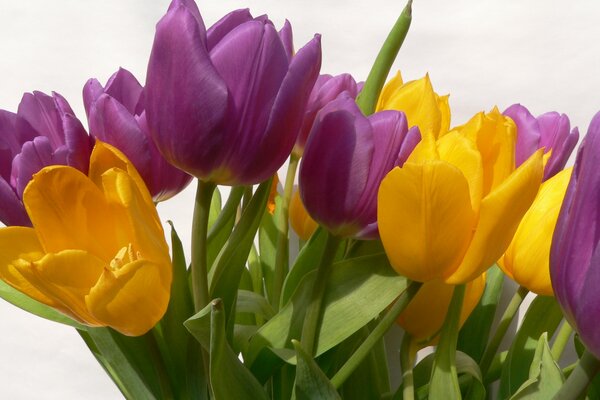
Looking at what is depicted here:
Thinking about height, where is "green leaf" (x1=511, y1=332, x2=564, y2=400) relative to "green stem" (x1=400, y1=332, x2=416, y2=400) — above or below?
below

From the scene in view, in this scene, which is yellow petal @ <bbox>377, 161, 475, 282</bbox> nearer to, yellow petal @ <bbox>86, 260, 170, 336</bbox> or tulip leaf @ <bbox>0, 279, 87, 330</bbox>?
yellow petal @ <bbox>86, 260, 170, 336</bbox>

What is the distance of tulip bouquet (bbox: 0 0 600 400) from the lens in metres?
0.34

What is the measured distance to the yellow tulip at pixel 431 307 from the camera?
46 cm

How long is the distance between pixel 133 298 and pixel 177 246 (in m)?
0.09

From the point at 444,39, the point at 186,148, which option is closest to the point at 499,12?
the point at 444,39

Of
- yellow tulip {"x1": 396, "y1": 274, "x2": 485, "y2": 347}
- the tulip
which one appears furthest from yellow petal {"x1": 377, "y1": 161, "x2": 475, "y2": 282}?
yellow tulip {"x1": 396, "y1": 274, "x2": 485, "y2": 347}

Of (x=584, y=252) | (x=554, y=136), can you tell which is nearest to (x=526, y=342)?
(x=554, y=136)

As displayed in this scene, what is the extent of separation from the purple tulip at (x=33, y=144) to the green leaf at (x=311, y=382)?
0.48 feet

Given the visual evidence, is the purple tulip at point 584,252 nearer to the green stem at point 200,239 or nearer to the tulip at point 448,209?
the tulip at point 448,209

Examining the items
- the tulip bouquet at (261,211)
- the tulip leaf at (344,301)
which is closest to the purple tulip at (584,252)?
the tulip bouquet at (261,211)

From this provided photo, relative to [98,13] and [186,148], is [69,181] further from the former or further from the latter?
[98,13]

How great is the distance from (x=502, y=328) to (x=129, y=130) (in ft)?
0.87

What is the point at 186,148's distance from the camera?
0.36 meters

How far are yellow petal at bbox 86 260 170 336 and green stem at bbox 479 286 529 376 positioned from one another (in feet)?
0.77
